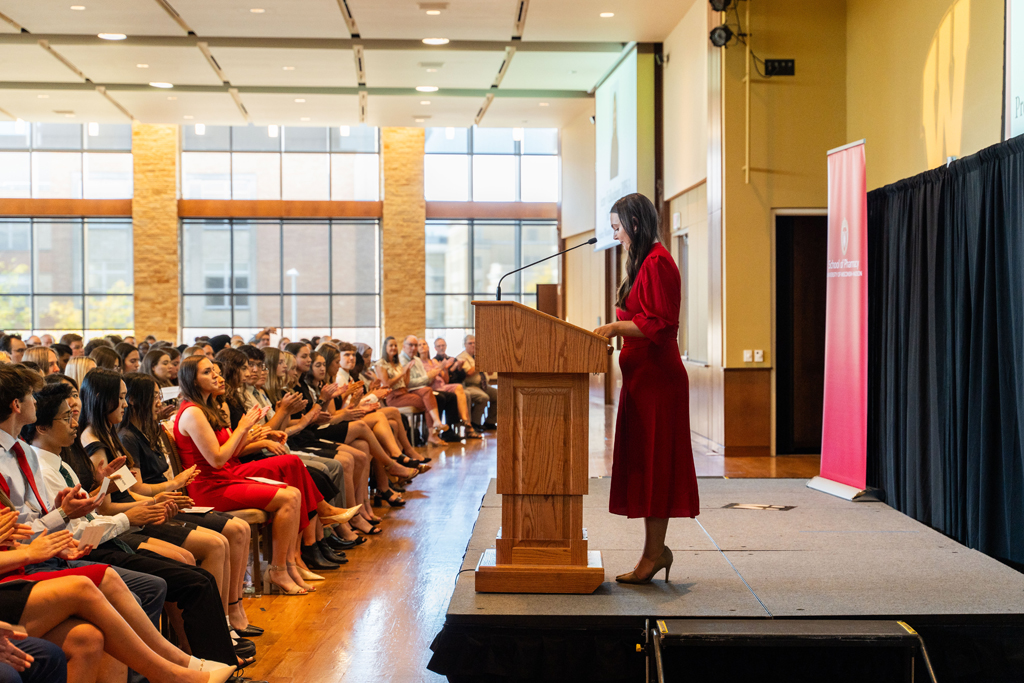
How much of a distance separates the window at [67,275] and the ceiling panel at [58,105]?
13.9 ft

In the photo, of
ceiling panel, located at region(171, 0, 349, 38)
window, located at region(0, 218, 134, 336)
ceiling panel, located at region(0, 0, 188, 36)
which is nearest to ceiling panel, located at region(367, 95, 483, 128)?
ceiling panel, located at region(171, 0, 349, 38)

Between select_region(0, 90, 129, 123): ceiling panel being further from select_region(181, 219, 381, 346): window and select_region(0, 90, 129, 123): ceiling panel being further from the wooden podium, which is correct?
the wooden podium

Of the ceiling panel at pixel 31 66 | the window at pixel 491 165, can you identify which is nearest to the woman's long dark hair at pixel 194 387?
the ceiling panel at pixel 31 66

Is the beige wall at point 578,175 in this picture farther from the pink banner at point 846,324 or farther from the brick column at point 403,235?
the pink banner at point 846,324

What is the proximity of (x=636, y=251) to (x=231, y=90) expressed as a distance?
31.3 ft

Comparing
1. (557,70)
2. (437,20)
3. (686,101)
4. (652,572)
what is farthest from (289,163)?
(652,572)

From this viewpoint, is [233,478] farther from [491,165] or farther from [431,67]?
[491,165]

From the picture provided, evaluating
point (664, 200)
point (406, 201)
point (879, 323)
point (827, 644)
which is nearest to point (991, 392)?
point (879, 323)

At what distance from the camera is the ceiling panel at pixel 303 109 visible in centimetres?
1194

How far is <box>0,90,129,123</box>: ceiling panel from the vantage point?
11.7 m

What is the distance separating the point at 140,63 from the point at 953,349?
30.2 ft

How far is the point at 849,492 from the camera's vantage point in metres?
5.45

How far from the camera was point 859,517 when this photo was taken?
488 cm

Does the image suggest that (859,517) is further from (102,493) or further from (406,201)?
(406,201)
